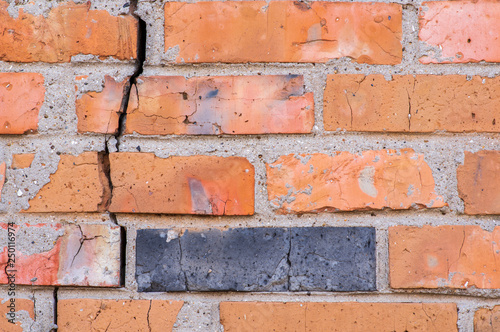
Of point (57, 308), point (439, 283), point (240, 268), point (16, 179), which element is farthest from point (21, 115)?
point (439, 283)

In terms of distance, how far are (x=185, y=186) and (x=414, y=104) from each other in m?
0.38

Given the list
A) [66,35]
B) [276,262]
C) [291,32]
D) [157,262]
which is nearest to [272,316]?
[276,262]

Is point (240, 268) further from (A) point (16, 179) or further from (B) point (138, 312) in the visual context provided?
(A) point (16, 179)

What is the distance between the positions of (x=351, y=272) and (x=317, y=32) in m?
0.38

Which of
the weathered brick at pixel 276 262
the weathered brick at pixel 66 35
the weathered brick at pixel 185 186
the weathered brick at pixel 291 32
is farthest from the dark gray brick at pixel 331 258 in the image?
the weathered brick at pixel 66 35

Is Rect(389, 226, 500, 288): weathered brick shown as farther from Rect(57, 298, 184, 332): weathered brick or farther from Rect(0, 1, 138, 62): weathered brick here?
Rect(0, 1, 138, 62): weathered brick

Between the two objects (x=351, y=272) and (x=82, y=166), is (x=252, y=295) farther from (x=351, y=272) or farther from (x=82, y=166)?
(x=82, y=166)

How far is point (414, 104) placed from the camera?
589 millimetres

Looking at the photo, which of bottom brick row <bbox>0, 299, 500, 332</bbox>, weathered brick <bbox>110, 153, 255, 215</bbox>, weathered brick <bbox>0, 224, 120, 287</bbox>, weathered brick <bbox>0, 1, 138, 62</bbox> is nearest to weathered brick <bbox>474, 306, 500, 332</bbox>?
bottom brick row <bbox>0, 299, 500, 332</bbox>

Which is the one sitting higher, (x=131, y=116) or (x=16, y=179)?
(x=131, y=116)

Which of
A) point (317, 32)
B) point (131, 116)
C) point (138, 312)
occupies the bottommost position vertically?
point (138, 312)

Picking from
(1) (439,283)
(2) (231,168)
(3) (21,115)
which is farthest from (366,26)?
(3) (21,115)

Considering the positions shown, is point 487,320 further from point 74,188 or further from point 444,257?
point 74,188

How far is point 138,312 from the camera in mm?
595
